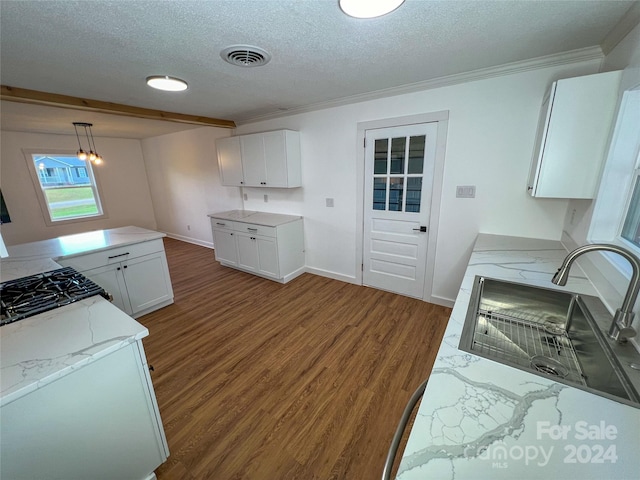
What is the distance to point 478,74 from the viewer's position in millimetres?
2197

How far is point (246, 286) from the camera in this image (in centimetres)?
353

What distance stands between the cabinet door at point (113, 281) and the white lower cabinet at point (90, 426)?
177cm

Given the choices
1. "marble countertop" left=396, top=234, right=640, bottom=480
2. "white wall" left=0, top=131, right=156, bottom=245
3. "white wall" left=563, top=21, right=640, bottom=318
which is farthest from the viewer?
"white wall" left=0, top=131, right=156, bottom=245

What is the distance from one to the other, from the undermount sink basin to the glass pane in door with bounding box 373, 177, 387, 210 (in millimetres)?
1642

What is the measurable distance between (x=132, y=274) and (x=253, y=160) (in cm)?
209

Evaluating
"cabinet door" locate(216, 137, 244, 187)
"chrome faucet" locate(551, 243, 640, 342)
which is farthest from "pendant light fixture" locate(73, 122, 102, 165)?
"chrome faucet" locate(551, 243, 640, 342)

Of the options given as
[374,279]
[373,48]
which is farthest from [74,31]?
[374,279]

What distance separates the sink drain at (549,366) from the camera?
1.06 metres

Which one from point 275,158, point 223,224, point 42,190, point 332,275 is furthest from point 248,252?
point 42,190

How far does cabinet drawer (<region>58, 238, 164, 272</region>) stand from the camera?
2.29 meters

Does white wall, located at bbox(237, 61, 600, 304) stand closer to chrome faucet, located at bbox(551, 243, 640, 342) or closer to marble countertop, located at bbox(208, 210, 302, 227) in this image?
marble countertop, located at bbox(208, 210, 302, 227)

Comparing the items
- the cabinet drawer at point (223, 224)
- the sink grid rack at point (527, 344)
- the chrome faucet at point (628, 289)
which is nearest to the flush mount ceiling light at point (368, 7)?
the chrome faucet at point (628, 289)

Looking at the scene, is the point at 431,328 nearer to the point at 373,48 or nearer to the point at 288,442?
the point at 288,442

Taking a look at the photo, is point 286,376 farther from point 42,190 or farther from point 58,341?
point 42,190
